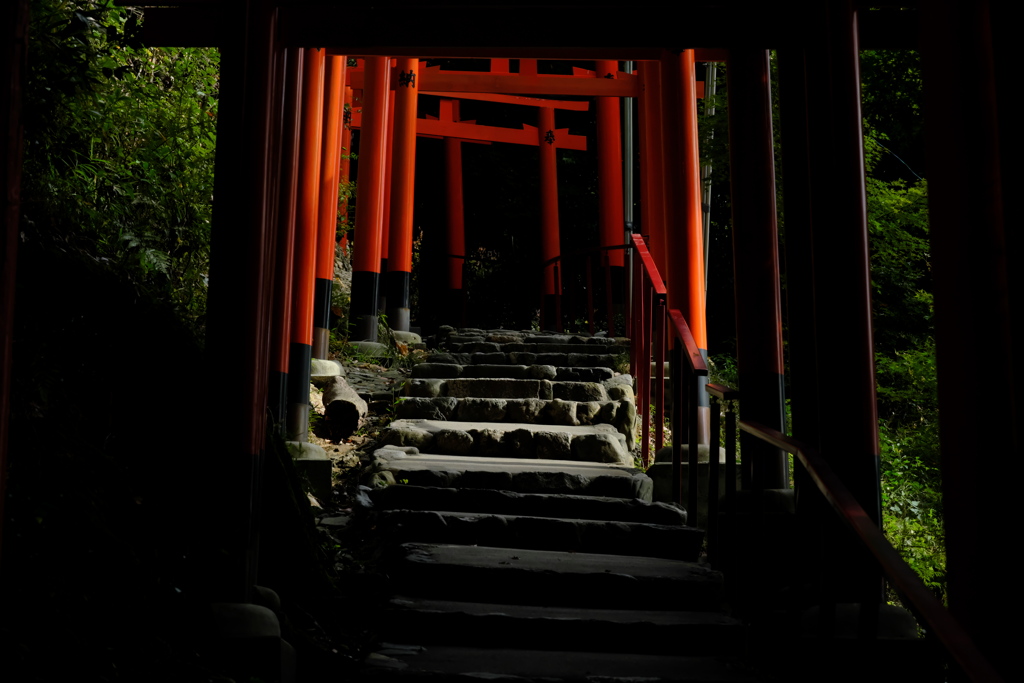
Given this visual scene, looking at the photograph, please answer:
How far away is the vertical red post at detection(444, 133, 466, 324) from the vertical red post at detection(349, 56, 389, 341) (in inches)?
219

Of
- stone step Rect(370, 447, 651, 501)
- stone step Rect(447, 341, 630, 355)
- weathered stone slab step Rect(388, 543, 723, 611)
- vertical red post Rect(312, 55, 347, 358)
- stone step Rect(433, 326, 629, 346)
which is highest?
vertical red post Rect(312, 55, 347, 358)

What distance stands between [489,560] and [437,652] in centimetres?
55

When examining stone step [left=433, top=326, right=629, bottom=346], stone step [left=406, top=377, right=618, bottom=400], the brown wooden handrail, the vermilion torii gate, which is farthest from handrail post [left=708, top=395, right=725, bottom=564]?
the vermilion torii gate

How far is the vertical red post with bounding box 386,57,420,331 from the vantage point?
29.0 feet

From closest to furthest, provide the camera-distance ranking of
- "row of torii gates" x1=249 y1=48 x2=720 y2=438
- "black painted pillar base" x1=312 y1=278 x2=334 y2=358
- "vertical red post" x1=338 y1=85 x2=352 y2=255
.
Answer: "row of torii gates" x1=249 y1=48 x2=720 y2=438 < "black painted pillar base" x1=312 y1=278 x2=334 y2=358 < "vertical red post" x1=338 y1=85 x2=352 y2=255

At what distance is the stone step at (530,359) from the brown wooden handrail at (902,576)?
4.30 meters

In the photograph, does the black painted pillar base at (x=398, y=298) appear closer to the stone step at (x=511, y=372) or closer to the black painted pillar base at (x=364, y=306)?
the black painted pillar base at (x=364, y=306)

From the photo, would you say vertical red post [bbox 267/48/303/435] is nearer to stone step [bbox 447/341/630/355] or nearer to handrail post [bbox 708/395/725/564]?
handrail post [bbox 708/395/725/564]

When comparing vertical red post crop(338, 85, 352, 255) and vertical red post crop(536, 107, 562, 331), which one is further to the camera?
vertical red post crop(536, 107, 562, 331)

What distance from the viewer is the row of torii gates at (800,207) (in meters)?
2.29

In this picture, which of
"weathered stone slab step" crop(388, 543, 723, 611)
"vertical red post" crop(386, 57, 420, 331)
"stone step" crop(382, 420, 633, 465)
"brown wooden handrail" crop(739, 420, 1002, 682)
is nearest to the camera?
"brown wooden handrail" crop(739, 420, 1002, 682)

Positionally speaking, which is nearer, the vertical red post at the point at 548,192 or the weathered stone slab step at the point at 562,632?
the weathered stone slab step at the point at 562,632

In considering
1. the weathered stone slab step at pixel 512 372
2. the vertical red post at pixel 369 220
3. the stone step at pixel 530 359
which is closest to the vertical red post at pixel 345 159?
the vertical red post at pixel 369 220

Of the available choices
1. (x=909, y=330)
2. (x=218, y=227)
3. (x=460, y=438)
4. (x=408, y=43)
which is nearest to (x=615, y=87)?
(x=909, y=330)
